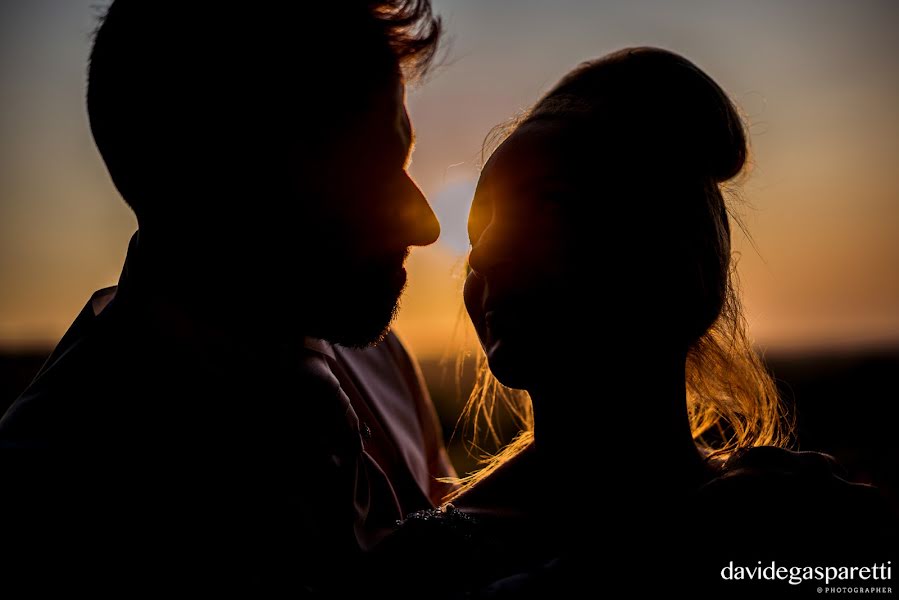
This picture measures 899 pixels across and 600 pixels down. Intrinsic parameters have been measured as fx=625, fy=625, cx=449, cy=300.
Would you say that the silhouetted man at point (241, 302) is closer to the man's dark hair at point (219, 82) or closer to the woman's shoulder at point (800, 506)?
the man's dark hair at point (219, 82)

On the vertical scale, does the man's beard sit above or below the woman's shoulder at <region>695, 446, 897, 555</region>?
above

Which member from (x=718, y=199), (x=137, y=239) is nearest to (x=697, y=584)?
(x=718, y=199)

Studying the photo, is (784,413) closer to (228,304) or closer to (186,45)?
(228,304)

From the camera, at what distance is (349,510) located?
1729 millimetres

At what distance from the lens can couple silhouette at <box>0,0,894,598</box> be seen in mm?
1487

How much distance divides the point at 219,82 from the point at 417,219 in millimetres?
764

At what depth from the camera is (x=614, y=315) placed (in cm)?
164

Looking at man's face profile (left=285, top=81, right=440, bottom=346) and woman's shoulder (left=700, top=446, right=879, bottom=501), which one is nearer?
woman's shoulder (left=700, top=446, right=879, bottom=501)

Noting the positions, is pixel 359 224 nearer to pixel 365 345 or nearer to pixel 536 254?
pixel 365 345

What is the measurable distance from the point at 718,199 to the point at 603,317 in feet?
1.64

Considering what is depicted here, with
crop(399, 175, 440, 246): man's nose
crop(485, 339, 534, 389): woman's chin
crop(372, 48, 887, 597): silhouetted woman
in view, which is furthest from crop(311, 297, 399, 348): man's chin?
crop(485, 339, 534, 389): woman's chin

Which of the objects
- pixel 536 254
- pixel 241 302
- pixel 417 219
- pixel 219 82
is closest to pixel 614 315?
pixel 536 254

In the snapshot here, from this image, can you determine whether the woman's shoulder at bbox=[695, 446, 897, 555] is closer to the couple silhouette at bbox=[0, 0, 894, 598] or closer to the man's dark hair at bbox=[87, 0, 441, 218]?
the couple silhouette at bbox=[0, 0, 894, 598]

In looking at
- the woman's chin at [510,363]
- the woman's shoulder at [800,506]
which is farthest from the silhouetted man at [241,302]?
the woman's shoulder at [800,506]
